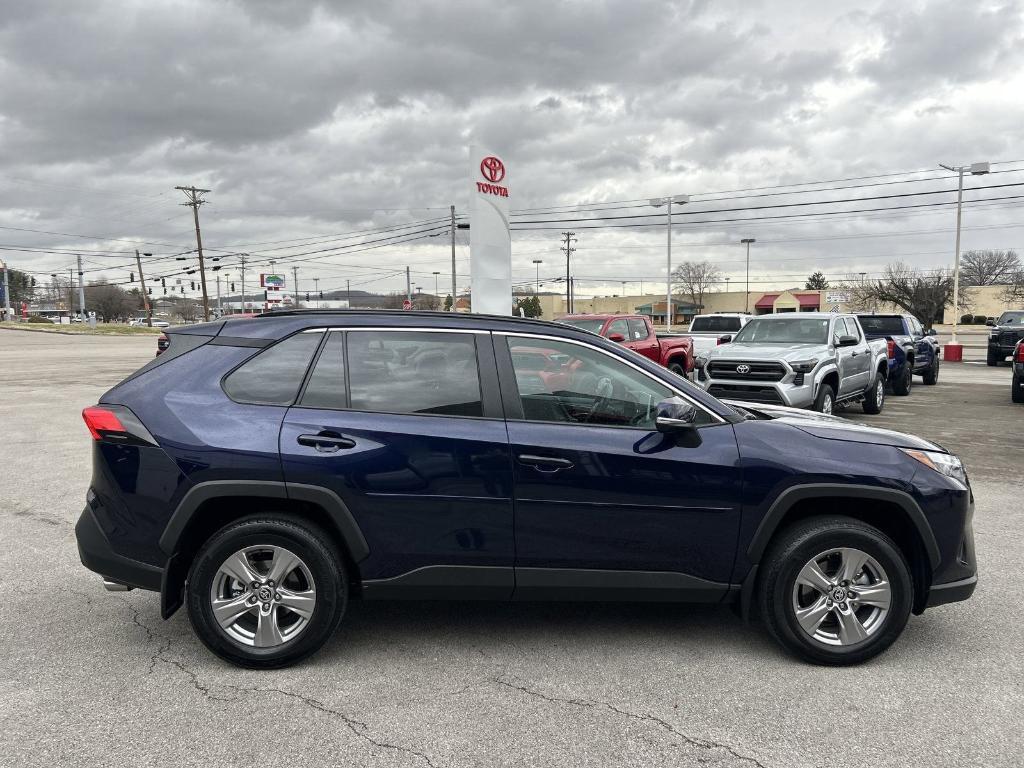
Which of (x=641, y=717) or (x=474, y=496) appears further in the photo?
(x=474, y=496)

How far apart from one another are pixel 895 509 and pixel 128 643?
3912 mm

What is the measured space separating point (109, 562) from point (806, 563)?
10.9 ft

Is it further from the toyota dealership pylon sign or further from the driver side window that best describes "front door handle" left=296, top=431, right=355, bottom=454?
the toyota dealership pylon sign

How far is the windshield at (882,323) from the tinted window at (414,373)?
15.9 m

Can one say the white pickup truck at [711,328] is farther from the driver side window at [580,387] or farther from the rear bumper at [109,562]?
the rear bumper at [109,562]

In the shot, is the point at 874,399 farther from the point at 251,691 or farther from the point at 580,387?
the point at 251,691

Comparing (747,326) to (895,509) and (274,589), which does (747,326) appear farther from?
(274,589)

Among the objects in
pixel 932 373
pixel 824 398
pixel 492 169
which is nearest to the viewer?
pixel 824 398

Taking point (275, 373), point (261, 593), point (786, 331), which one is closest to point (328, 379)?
point (275, 373)

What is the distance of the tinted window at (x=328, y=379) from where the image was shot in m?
3.48

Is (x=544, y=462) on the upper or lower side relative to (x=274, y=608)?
upper

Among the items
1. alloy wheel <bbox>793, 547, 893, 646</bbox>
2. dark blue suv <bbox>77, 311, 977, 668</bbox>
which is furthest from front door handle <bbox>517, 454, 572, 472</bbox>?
alloy wheel <bbox>793, 547, 893, 646</bbox>

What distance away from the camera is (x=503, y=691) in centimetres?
325

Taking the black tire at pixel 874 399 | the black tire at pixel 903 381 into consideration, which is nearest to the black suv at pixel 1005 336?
the black tire at pixel 903 381
